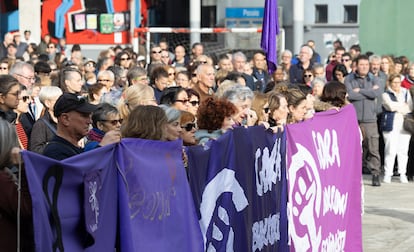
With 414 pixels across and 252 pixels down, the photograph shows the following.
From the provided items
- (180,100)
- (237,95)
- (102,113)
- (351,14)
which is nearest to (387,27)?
(351,14)

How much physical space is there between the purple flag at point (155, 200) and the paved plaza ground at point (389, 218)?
17.8 feet

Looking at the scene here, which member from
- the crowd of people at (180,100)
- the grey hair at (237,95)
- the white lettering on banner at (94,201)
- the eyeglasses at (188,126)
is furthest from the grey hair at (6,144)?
the grey hair at (237,95)

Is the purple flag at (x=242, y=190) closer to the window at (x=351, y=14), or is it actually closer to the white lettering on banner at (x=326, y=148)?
the white lettering on banner at (x=326, y=148)

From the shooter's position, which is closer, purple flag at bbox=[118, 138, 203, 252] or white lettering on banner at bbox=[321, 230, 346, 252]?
purple flag at bbox=[118, 138, 203, 252]

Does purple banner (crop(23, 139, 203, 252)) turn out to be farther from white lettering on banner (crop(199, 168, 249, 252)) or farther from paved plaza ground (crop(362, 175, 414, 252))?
paved plaza ground (crop(362, 175, 414, 252))

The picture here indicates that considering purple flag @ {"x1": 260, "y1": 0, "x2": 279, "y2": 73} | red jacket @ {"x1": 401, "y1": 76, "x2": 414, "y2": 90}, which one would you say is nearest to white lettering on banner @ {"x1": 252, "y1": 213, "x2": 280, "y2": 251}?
purple flag @ {"x1": 260, "y1": 0, "x2": 279, "y2": 73}

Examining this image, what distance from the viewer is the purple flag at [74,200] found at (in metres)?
5.50

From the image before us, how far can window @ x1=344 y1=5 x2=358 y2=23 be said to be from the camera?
102 feet

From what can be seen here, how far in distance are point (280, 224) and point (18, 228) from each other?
4.18m

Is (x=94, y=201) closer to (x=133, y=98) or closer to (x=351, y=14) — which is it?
(x=133, y=98)

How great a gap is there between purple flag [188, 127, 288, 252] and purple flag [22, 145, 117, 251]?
1040mm

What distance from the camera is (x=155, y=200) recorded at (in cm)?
673

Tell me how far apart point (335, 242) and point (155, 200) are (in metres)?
4.38

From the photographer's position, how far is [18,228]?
544cm
